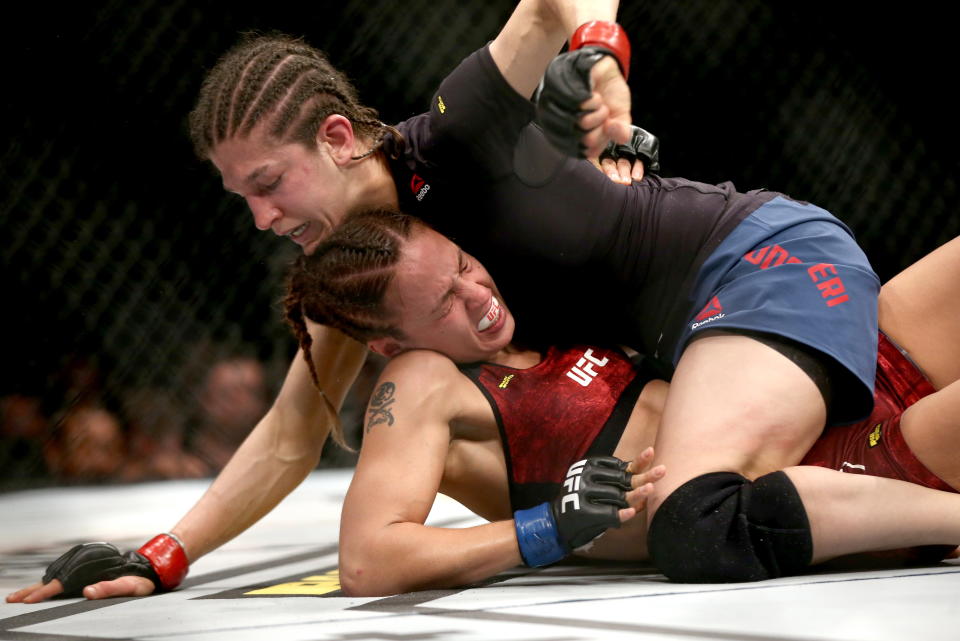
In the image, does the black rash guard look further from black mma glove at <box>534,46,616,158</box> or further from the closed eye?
black mma glove at <box>534,46,616,158</box>

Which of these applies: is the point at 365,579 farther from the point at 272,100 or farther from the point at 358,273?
the point at 272,100

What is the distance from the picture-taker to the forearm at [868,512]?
3.65 feet

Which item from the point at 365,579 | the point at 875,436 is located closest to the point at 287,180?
the point at 365,579

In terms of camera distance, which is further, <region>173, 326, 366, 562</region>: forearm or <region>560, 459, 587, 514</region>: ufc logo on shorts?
<region>173, 326, 366, 562</region>: forearm

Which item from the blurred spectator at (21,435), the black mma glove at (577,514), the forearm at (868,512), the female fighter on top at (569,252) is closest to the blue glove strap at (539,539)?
the black mma glove at (577,514)

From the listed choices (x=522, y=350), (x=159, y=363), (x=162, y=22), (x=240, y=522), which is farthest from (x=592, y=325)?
(x=162, y=22)

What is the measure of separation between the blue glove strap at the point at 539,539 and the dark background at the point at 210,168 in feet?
5.87

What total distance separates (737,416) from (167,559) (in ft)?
2.44

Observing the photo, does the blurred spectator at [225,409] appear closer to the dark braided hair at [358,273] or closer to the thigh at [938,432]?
the dark braided hair at [358,273]

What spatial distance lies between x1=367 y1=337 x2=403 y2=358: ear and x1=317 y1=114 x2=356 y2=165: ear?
0.24m

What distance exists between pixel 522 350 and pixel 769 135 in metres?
1.87

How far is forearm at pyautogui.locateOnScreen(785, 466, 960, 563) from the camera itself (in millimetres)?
1112

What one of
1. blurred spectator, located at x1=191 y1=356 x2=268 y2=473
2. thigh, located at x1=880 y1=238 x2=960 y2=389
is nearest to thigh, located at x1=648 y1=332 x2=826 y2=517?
thigh, located at x1=880 y1=238 x2=960 y2=389

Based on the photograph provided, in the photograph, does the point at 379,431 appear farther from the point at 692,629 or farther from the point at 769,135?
the point at 769,135
